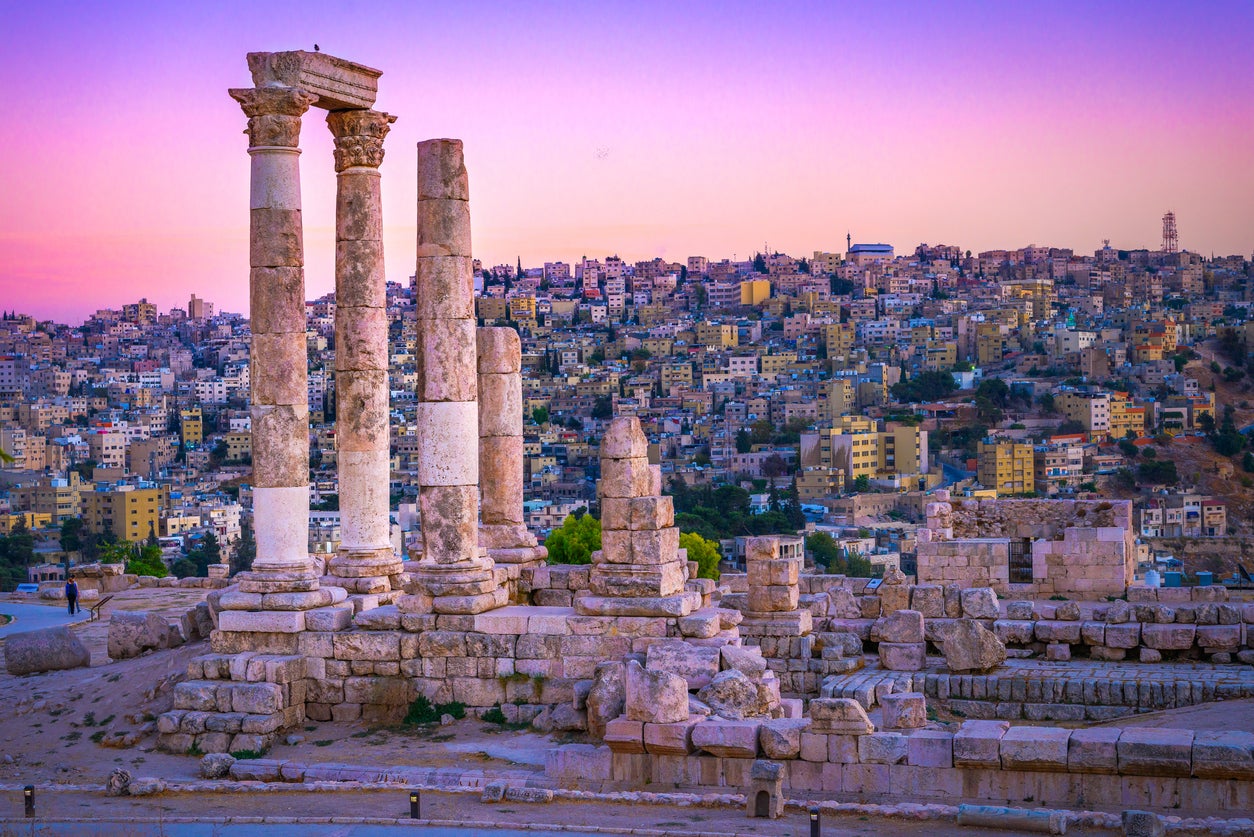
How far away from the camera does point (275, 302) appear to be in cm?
1912

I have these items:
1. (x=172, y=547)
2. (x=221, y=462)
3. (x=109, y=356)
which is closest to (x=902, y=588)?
(x=172, y=547)

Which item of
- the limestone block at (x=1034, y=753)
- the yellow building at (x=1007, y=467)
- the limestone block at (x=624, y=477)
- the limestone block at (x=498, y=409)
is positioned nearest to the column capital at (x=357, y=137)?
the limestone block at (x=498, y=409)

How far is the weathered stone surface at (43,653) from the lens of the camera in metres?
21.5

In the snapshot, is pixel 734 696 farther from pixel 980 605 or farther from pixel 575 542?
pixel 575 542

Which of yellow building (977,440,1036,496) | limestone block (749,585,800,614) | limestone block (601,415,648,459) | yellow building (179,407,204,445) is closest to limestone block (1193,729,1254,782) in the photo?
limestone block (601,415,648,459)

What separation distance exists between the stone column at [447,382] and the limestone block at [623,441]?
66.8 inches

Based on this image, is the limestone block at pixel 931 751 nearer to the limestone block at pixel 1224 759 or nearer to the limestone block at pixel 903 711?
the limestone block at pixel 903 711

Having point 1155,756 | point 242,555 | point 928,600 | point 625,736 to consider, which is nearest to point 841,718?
point 625,736

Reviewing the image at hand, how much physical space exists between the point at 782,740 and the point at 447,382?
685 cm

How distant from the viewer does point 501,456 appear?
2188cm

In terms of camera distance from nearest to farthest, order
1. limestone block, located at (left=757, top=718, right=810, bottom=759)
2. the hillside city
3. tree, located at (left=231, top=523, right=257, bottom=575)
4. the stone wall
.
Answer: the stone wall
limestone block, located at (left=757, top=718, right=810, bottom=759)
tree, located at (left=231, top=523, right=257, bottom=575)
the hillside city

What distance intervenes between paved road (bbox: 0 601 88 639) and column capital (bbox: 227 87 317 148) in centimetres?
1262

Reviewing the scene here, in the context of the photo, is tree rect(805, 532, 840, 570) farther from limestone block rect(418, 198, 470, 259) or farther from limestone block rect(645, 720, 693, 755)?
limestone block rect(645, 720, 693, 755)

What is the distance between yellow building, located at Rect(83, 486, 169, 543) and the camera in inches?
4026
